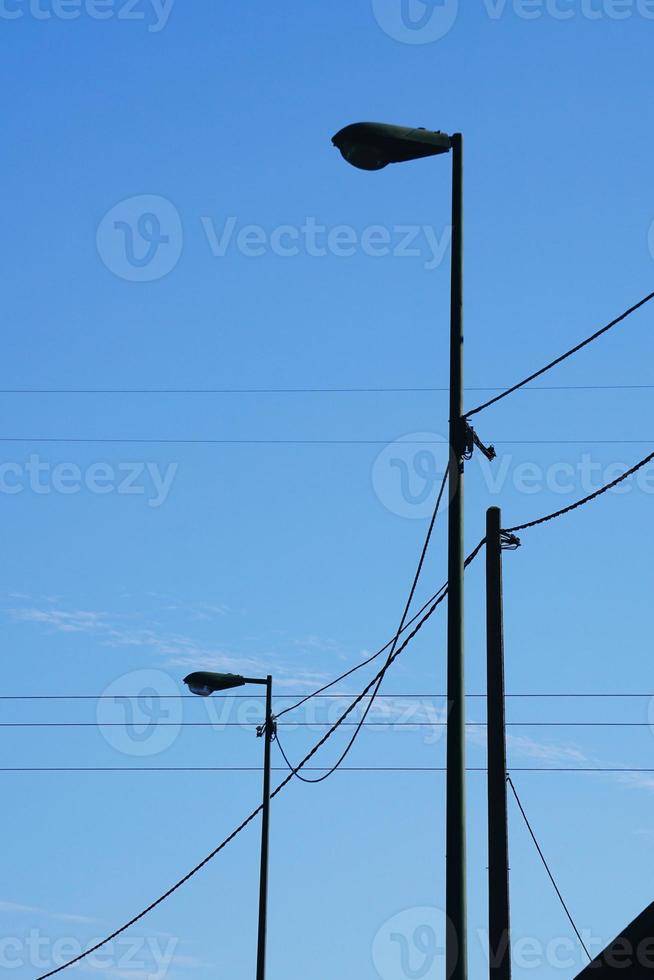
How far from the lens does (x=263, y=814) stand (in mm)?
24234

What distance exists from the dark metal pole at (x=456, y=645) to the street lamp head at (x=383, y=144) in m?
0.40

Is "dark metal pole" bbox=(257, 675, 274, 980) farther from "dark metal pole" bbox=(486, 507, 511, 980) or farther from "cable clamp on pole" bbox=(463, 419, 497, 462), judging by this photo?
"cable clamp on pole" bbox=(463, 419, 497, 462)

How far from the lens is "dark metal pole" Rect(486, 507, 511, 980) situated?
13.7 meters

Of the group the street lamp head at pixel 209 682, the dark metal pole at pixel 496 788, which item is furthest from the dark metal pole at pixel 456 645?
the street lamp head at pixel 209 682

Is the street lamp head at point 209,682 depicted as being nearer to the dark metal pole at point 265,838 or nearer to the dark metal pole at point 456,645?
the dark metal pole at point 265,838

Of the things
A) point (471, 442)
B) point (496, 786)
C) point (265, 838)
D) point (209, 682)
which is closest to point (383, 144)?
point (471, 442)

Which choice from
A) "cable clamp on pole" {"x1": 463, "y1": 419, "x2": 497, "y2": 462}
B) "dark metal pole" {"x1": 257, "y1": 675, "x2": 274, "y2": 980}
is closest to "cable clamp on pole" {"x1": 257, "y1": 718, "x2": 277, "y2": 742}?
"dark metal pole" {"x1": 257, "y1": 675, "x2": 274, "y2": 980}

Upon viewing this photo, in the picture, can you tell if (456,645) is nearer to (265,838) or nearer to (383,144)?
(383,144)

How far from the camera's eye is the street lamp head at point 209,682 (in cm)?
2269

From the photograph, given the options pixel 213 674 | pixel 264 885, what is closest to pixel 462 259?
pixel 213 674

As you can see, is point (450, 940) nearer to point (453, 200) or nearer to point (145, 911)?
point (453, 200)

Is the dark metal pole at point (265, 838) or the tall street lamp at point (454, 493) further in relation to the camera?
the dark metal pole at point (265, 838)

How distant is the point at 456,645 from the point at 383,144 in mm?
3875

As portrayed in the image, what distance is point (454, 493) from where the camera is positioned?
1077 centimetres
